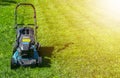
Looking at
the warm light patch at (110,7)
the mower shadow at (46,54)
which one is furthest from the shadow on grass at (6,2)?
the mower shadow at (46,54)

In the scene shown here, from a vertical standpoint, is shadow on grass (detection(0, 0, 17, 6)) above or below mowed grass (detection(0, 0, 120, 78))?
below

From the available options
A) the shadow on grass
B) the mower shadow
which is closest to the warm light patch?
the shadow on grass

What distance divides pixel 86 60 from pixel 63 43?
3.46 meters

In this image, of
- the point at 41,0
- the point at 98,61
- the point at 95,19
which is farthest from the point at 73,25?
the point at 41,0

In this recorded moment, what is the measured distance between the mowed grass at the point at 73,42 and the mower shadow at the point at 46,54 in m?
0.21

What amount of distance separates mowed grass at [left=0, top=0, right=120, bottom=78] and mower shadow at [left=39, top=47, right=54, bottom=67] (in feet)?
0.70

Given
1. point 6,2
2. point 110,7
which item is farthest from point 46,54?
point 6,2

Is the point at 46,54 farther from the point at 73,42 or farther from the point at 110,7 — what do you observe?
the point at 110,7

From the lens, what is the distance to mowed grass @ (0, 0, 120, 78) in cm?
1501

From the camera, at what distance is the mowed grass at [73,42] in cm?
1501

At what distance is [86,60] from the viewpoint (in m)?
16.8

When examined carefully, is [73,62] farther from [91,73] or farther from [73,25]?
[73,25]

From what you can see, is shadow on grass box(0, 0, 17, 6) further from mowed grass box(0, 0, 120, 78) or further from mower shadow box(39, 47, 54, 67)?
mower shadow box(39, 47, 54, 67)

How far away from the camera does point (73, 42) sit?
20328mm
